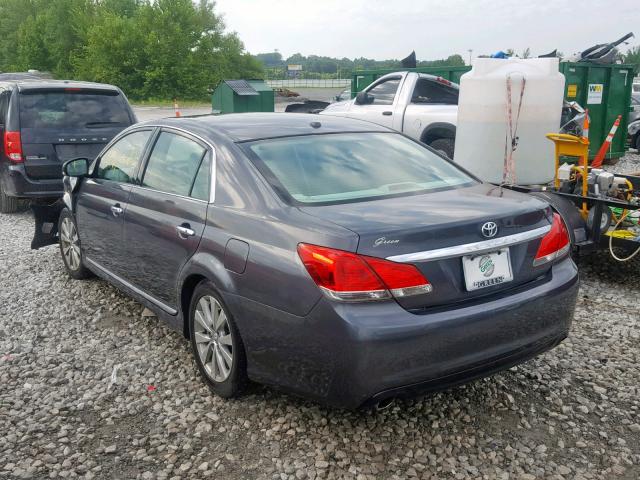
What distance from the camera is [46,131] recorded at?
8109mm

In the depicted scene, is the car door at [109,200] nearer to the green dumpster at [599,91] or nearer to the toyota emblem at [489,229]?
the toyota emblem at [489,229]

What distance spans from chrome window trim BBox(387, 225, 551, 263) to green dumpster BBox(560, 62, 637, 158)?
366 inches

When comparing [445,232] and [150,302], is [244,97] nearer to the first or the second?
[150,302]

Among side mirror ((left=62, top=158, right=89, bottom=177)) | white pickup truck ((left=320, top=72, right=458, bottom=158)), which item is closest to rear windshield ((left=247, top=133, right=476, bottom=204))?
side mirror ((left=62, top=158, right=89, bottom=177))

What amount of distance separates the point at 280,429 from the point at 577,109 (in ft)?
24.5

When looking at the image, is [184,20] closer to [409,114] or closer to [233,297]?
[409,114]

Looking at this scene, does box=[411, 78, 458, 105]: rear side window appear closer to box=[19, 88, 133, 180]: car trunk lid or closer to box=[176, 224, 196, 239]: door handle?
box=[19, 88, 133, 180]: car trunk lid

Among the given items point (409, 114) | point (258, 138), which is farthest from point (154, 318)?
point (409, 114)

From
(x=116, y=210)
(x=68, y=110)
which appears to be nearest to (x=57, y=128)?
(x=68, y=110)

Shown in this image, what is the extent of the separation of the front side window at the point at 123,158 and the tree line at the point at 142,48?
44547mm

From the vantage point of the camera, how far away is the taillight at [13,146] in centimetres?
800

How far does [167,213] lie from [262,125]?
2.58 ft

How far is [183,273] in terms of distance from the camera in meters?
3.70

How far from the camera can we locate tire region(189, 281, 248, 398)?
3.35m
